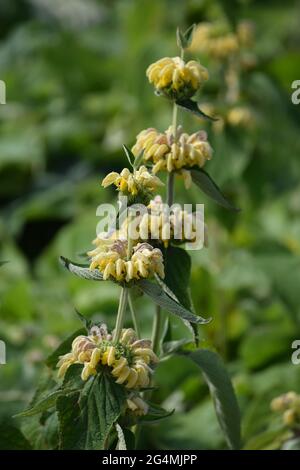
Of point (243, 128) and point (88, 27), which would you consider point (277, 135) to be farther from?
point (88, 27)

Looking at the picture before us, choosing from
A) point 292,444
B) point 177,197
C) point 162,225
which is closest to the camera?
point 162,225

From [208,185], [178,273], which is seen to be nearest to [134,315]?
[178,273]

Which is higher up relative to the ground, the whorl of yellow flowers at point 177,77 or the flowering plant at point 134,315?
the whorl of yellow flowers at point 177,77

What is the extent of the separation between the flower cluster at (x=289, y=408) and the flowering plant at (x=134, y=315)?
15 cm

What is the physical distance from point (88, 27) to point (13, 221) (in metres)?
1.72

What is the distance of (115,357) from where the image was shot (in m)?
1.12

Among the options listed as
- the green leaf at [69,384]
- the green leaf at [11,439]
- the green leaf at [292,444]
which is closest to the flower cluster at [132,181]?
the green leaf at [69,384]

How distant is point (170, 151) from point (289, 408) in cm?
47

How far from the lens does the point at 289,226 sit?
266cm

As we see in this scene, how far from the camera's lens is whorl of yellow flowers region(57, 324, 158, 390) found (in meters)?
1.11

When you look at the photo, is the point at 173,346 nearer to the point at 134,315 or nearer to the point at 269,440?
the point at 134,315

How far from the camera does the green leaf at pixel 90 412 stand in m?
1.10

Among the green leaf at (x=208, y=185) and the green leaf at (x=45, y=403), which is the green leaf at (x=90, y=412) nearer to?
the green leaf at (x=45, y=403)

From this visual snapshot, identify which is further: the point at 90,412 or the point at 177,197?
the point at 177,197
